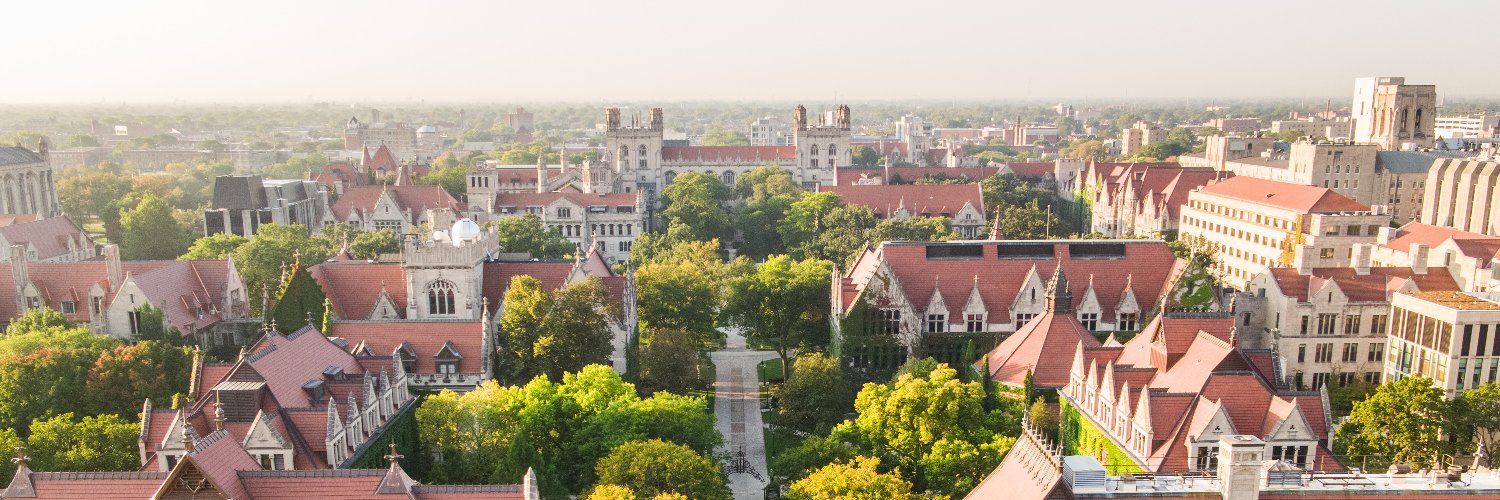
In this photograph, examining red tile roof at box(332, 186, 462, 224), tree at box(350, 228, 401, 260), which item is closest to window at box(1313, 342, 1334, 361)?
tree at box(350, 228, 401, 260)

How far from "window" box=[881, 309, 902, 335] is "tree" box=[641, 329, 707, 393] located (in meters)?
12.9

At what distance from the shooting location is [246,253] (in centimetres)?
7888

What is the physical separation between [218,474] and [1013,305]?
4902 centimetres

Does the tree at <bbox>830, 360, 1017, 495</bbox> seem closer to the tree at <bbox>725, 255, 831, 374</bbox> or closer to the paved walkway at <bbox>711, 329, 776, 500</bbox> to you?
the paved walkway at <bbox>711, 329, 776, 500</bbox>

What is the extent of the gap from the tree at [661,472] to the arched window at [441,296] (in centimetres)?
2377

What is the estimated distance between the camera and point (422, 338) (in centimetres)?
5322

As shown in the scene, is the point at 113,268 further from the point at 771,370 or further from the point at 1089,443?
the point at 1089,443

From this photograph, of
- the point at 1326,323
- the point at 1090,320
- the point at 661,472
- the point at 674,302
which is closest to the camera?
the point at 661,472

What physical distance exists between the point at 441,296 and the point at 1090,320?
42.0 meters

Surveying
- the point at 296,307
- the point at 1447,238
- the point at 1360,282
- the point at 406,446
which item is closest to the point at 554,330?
the point at 406,446

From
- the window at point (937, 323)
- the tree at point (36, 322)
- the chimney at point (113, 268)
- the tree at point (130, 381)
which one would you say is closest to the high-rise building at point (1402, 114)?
the window at point (937, 323)

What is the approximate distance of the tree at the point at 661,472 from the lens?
3966 centimetres

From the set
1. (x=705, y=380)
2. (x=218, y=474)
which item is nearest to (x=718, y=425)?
(x=705, y=380)

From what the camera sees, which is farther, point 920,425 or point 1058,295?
point 1058,295
